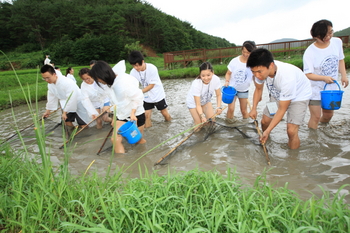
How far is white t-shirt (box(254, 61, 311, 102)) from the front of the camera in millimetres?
2828


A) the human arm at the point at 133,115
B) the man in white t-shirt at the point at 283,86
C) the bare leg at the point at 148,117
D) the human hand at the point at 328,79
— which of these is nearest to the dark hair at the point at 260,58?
the man in white t-shirt at the point at 283,86

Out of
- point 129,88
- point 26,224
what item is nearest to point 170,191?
point 26,224

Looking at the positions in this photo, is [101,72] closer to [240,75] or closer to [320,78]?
[240,75]

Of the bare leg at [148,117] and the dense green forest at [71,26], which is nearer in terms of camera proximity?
the bare leg at [148,117]

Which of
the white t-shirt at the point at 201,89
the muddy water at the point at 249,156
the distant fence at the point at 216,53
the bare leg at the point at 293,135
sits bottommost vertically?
the muddy water at the point at 249,156

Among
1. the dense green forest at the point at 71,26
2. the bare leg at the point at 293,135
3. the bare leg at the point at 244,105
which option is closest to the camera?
the bare leg at the point at 293,135

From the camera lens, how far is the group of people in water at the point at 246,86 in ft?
9.53

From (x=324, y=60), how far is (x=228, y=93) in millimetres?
1711

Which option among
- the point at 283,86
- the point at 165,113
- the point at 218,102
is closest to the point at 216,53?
the point at 165,113

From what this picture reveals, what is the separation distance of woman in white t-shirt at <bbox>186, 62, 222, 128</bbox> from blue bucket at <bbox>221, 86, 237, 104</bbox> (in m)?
0.16

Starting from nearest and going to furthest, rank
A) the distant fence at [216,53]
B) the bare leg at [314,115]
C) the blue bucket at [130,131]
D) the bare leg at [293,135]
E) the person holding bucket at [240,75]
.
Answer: the bare leg at [293,135]
the blue bucket at [130,131]
the bare leg at [314,115]
the person holding bucket at [240,75]
the distant fence at [216,53]

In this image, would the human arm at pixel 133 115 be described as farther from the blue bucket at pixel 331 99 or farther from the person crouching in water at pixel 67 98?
the blue bucket at pixel 331 99

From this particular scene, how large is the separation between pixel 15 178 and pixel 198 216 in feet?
6.39

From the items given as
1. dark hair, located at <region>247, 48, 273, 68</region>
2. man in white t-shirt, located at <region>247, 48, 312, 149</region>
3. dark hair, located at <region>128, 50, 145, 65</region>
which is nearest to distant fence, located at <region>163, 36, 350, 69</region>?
dark hair, located at <region>128, 50, 145, 65</region>
